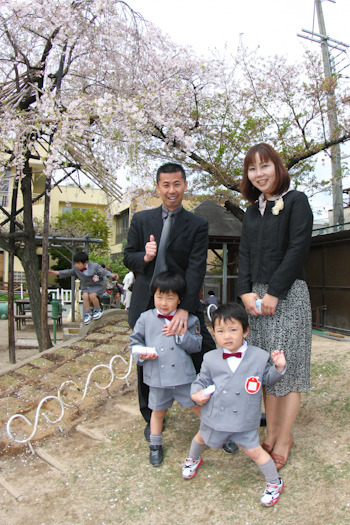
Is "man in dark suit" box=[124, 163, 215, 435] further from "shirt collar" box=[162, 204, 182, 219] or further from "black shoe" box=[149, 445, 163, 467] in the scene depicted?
"black shoe" box=[149, 445, 163, 467]

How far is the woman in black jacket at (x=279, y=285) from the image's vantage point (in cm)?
220

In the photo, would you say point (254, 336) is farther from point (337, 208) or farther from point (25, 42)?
point (337, 208)

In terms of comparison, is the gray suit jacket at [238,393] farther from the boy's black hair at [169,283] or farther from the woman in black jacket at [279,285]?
the boy's black hair at [169,283]

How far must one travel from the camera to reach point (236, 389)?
208 centimetres

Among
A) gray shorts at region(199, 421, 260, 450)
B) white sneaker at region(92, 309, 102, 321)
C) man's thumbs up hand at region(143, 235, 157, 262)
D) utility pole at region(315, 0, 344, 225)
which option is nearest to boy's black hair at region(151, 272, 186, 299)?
man's thumbs up hand at region(143, 235, 157, 262)

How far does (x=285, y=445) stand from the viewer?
7.54 feet

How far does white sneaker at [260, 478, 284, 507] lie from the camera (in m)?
2.03

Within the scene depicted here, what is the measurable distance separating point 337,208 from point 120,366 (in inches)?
328

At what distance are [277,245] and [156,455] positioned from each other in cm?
153

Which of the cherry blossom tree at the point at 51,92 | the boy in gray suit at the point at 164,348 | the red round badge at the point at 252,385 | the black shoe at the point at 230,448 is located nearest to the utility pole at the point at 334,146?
the cherry blossom tree at the point at 51,92

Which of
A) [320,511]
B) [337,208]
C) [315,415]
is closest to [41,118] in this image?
[315,415]

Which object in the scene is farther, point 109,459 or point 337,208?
point 337,208

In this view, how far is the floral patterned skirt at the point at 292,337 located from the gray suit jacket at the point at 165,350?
47 centimetres

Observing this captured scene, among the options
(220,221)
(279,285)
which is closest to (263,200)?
(279,285)
